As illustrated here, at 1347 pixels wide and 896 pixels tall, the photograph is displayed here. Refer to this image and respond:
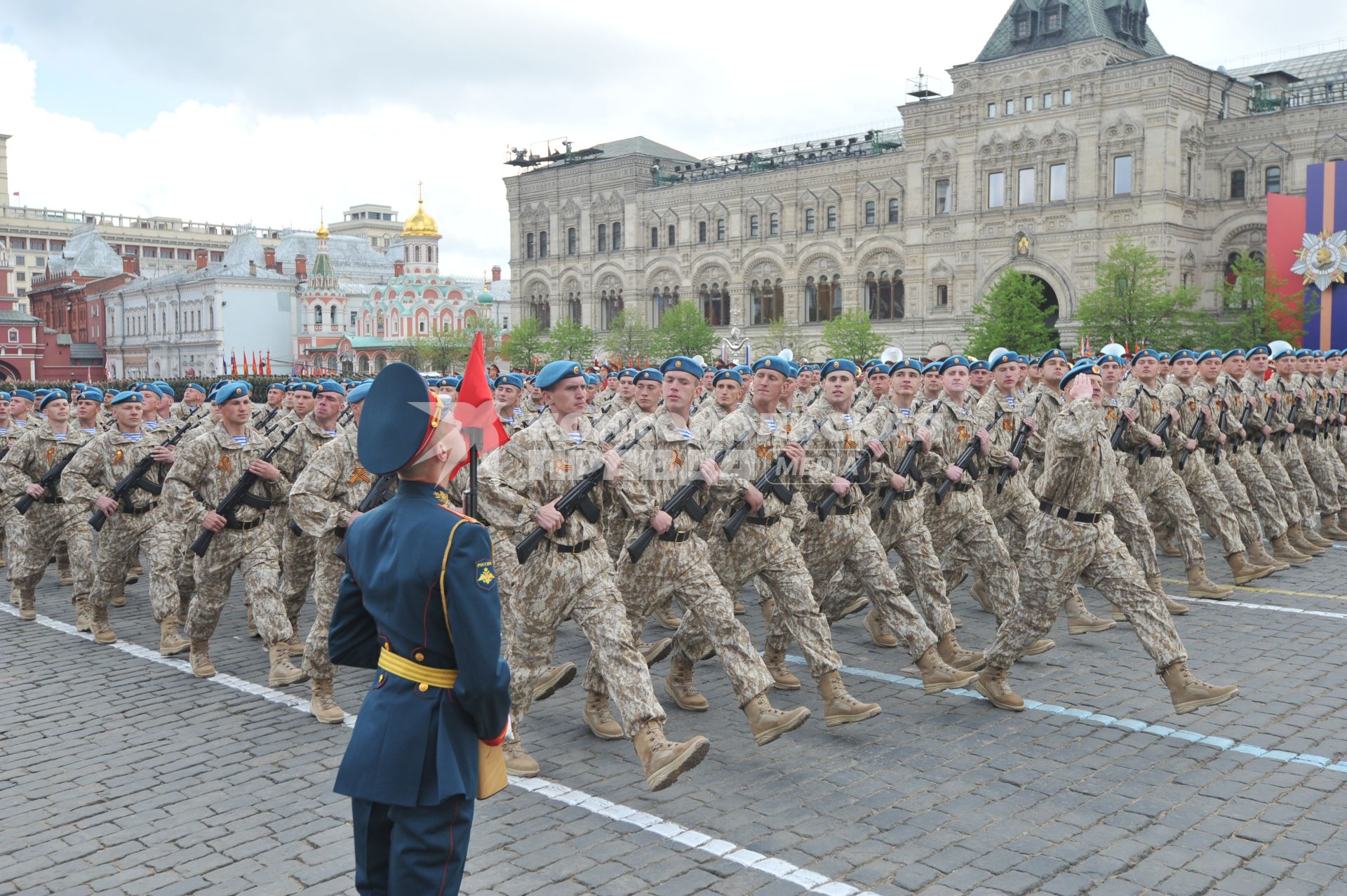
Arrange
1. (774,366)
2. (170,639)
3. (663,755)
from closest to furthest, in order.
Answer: (663,755) < (774,366) < (170,639)

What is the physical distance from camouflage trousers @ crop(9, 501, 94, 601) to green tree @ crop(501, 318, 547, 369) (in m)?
52.1

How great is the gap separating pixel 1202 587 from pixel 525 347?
55.2 metres

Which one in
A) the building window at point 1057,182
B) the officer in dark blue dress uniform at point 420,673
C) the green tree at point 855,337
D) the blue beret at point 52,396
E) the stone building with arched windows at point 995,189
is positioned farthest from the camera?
the green tree at point 855,337

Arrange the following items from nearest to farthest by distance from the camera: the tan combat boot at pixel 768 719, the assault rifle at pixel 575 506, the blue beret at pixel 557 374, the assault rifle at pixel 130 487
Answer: the assault rifle at pixel 575 506
the tan combat boot at pixel 768 719
the blue beret at pixel 557 374
the assault rifle at pixel 130 487

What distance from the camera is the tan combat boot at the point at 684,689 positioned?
7.34m

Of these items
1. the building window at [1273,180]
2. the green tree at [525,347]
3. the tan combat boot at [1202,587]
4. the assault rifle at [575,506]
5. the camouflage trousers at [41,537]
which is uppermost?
the building window at [1273,180]

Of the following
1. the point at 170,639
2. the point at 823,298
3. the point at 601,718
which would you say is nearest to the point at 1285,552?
the point at 601,718

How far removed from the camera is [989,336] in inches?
1767

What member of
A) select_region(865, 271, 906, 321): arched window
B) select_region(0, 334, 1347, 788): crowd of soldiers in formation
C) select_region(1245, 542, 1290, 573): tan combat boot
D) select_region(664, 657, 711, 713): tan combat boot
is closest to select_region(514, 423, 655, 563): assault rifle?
select_region(0, 334, 1347, 788): crowd of soldiers in formation

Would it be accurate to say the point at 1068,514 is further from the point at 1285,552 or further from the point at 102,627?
the point at 102,627

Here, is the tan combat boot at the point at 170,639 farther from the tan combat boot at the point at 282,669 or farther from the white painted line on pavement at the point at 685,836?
the white painted line on pavement at the point at 685,836

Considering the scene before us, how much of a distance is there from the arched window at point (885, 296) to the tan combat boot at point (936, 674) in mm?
47346

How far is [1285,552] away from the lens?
1204 centimetres

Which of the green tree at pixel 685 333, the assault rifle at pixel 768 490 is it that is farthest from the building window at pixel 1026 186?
the assault rifle at pixel 768 490
